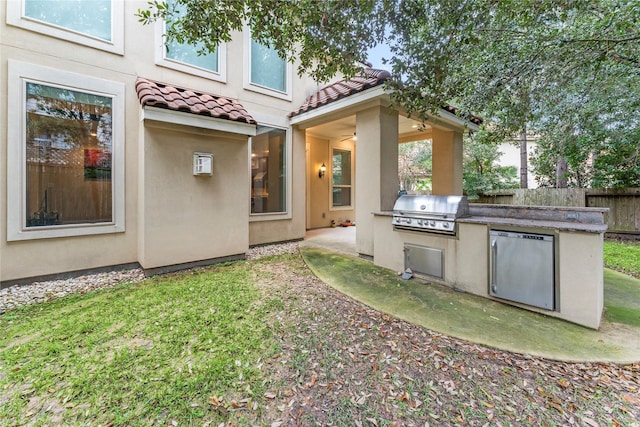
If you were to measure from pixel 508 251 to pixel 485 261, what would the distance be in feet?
1.29

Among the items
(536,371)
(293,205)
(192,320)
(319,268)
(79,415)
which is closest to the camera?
(79,415)

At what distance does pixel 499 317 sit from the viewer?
3.46 metres

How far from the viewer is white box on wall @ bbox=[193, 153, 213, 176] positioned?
17.7 feet

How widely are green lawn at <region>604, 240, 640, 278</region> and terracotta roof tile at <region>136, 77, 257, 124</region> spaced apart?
8759mm

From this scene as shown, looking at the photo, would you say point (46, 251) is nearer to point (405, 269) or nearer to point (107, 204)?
point (107, 204)

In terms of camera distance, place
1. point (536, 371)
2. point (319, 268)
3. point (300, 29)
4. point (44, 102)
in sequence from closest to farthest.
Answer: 1. point (536, 371)
2. point (300, 29)
3. point (44, 102)
4. point (319, 268)

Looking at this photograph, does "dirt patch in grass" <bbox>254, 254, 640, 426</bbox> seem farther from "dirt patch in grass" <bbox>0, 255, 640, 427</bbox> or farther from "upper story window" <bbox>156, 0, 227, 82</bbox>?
"upper story window" <bbox>156, 0, 227, 82</bbox>

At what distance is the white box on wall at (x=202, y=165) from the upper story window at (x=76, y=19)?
104 inches

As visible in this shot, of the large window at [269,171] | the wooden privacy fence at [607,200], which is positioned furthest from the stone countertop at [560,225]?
the wooden privacy fence at [607,200]

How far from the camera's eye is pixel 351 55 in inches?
154

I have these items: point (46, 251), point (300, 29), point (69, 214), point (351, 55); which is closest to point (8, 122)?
point (69, 214)

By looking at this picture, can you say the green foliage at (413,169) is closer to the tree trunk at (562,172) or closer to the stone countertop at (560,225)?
the tree trunk at (562,172)

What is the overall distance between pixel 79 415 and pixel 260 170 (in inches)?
244

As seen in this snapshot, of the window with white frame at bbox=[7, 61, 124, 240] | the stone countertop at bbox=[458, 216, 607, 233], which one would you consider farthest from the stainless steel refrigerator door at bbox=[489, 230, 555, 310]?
the window with white frame at bbox=[7, 61, 124, 240]
